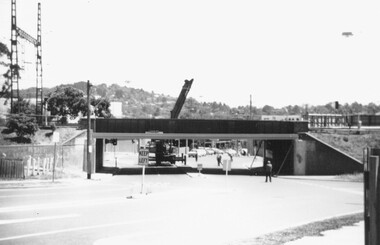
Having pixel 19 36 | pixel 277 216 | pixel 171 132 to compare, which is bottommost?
pixel 277 216

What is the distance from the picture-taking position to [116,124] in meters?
44.3

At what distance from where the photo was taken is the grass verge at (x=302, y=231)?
1123 centimetres

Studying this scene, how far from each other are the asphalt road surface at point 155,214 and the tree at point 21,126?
2108cm

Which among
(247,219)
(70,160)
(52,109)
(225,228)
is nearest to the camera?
(225,228)

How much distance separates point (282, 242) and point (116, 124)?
114ft

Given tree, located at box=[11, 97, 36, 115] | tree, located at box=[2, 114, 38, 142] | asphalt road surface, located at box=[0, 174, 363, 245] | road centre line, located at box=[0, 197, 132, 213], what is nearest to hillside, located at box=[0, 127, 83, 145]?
tree, located at box=[2, 114, 38, 142]

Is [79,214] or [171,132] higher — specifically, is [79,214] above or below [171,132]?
below

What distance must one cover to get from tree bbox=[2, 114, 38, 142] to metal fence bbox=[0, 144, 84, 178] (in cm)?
898

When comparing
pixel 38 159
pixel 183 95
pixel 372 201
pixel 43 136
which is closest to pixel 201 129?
pixel 183 95

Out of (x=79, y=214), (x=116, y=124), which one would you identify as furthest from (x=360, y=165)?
(x=79, y=214)

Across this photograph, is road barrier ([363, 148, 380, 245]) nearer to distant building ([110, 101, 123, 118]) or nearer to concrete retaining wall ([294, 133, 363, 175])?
concrete retaining wall ([294, 133, 363, 175])

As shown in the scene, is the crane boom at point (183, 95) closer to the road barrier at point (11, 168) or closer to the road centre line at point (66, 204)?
the road barrier at point (11, 168)

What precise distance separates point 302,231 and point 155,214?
610cm

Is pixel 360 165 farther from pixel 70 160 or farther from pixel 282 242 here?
pixel 282 242
